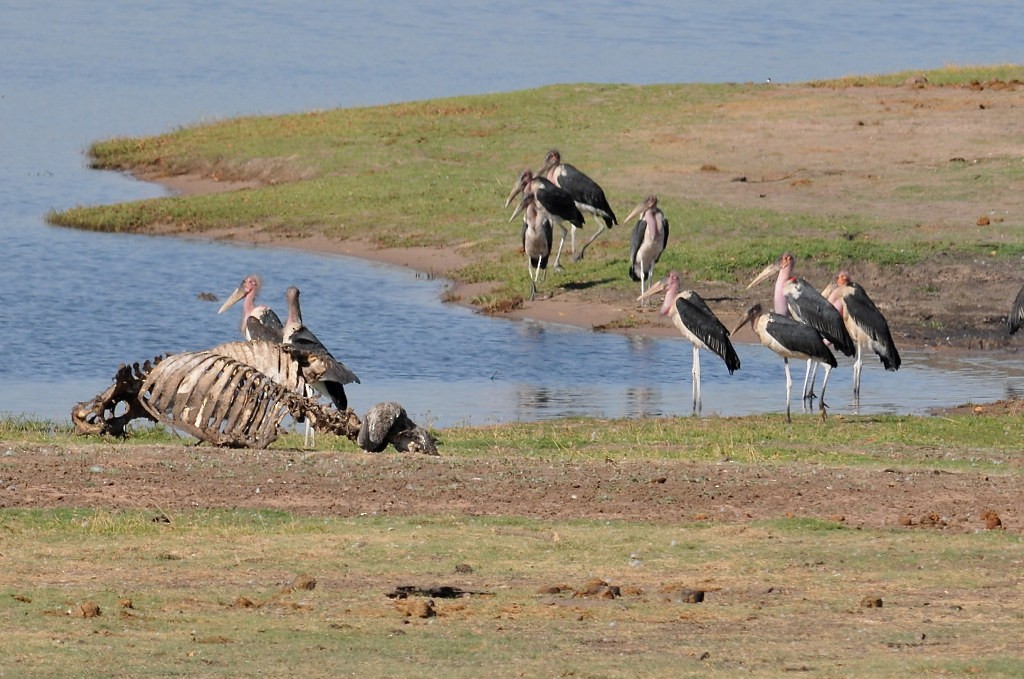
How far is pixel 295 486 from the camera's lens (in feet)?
38.7

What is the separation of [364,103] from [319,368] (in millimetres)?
35374

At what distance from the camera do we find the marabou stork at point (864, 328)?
19.1m

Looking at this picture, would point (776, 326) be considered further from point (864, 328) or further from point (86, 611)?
point (86, 611)

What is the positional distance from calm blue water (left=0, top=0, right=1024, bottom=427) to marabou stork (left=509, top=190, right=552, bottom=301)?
1.44m

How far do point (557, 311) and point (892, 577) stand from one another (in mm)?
15458

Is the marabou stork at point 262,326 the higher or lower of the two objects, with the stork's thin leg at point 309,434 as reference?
higher

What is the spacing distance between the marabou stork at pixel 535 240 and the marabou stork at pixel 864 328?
21.3 feet

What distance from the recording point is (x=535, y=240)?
2520 cm

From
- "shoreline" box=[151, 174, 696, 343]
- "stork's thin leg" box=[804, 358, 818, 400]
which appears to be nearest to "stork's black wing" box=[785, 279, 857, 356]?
"stork's thin leg" box=[804, 358, 818, 400]

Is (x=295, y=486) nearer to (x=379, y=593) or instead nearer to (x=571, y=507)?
(x=571, y=507)

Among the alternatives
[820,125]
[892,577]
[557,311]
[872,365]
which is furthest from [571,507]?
[820,125]

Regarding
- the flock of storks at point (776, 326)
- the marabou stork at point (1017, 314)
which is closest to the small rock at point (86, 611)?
the flock of storks at point (776, 326)

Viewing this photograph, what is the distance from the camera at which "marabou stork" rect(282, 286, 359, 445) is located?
47.1 feet

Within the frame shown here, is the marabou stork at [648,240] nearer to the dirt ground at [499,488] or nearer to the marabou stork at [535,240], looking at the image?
the marabou stork at [535,240]
